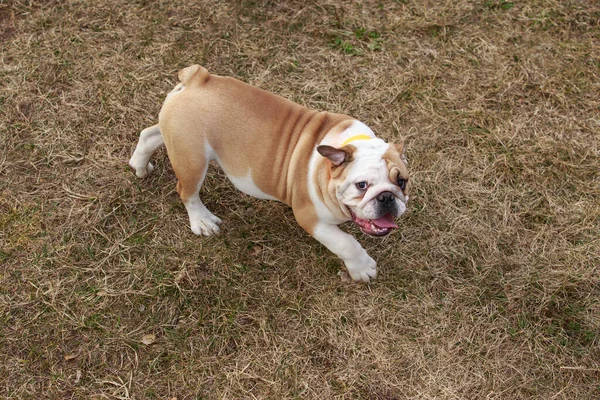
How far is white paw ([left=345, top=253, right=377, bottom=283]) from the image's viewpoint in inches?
155

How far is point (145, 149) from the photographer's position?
4230mm

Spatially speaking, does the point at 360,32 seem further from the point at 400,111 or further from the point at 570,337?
the point at 570,337

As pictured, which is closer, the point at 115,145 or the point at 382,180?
the point at 382,180

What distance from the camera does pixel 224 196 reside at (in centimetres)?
452

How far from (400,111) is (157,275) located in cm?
270

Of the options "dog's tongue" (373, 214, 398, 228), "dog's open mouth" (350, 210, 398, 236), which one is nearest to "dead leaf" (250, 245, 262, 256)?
"dog's open mouth" (350, 210, 398, 236)

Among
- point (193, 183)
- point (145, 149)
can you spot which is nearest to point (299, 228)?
point (193, 183)

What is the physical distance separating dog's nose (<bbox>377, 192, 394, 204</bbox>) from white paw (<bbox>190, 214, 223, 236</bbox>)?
5.47 feet

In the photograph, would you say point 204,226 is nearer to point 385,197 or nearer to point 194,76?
point 194,76

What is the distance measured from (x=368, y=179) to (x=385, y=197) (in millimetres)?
153

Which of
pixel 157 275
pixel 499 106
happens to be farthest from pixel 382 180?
pixel 499 106

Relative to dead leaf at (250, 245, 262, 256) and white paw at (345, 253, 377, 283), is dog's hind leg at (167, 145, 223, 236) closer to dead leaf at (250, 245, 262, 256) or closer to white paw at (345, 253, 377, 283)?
dead leaf at (250, 245, 262, 256)

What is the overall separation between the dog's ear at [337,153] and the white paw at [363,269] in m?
0.98

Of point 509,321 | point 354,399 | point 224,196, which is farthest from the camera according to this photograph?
point 224,196
